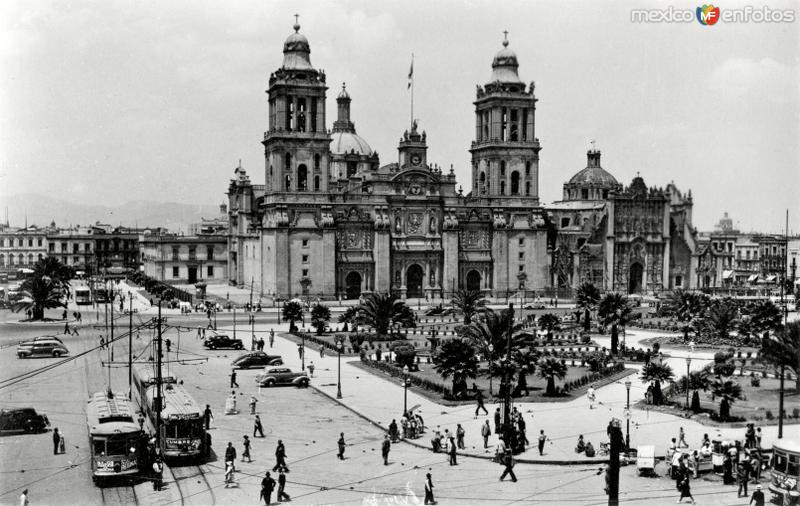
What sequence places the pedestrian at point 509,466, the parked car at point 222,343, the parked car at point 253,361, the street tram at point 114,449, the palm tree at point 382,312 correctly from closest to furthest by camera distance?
1. the street tram at point 114,449
2. the pedestrian at point 509,466
3. the parked car at point 253,361
4. the parked car at point 222,343
5. the palm tree at point 382,312

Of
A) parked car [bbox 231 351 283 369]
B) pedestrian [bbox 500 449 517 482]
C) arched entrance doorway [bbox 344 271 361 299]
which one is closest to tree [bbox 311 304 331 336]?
parked car [bbox 231 351 283 369]

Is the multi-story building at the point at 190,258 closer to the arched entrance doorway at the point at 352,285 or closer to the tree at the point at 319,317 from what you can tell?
the arched entrance doorway at the point at 352,285

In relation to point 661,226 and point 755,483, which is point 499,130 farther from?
point 755,483

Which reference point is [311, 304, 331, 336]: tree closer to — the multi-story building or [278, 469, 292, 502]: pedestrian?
[278, 469, 292, 502]: pedestrian

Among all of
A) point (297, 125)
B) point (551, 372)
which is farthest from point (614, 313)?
point (297, 125)

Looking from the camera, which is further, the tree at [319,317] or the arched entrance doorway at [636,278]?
the arched entrance doorway at [636,278]

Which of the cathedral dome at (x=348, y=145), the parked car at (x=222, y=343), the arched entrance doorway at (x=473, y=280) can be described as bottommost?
the parked car at (x=222, y=343)

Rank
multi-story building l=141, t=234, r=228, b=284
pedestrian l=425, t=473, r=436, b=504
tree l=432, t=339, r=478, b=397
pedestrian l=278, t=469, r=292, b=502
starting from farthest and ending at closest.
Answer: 1. multi-story building l=141, t=234, r=228, b=284
2. tree l=432, t=339, r=478, b=397
3. pedestrian l=278, t=469, r=292, b=502
4. pedestrian l=425, t=473, r=436, b=504

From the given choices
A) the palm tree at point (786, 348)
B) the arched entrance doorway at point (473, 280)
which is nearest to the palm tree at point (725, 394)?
the palm tree at point (786, 348)
